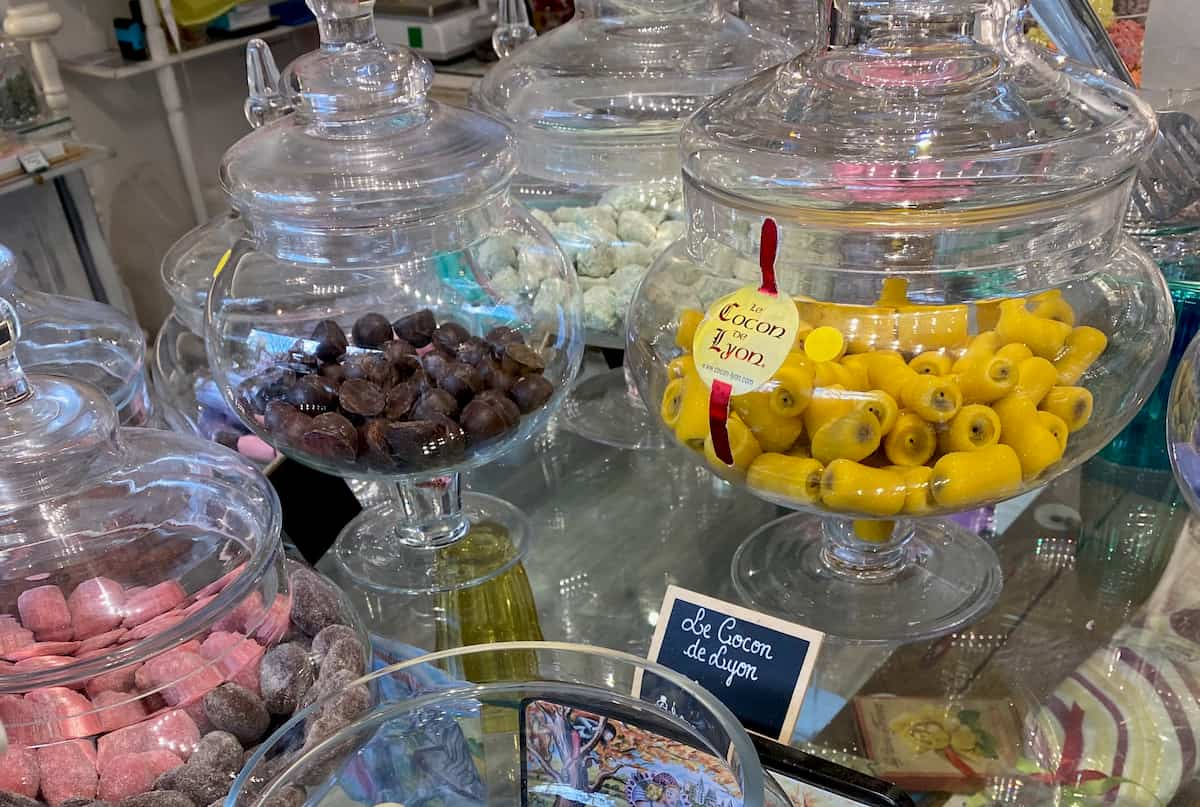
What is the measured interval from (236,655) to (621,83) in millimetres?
611

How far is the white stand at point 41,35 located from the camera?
199 centimetres

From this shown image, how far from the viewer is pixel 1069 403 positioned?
0.58m

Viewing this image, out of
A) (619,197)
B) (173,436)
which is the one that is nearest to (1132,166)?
(619,197)

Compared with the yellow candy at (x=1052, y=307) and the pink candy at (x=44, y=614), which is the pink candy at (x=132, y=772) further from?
the yellow candy at (x=1052, y=307)

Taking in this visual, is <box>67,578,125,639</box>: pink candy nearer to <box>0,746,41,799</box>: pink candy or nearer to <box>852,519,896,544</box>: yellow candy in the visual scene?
<box>0,746,41,799</box>: pink candy

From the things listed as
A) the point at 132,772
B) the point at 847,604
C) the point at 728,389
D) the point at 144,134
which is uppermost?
the point at 728,389

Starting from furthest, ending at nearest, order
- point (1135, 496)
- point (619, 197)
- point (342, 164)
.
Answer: point (619, 197)
point (1135, 496)
point (342, 164)

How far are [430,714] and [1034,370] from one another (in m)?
0.36

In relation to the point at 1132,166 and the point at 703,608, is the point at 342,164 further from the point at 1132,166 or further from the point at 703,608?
the point at 1132,166

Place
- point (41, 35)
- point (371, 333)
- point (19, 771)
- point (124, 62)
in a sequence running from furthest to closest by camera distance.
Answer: point (124, 62) < point (41, 35) < point (371, 333) < point (19, 771)

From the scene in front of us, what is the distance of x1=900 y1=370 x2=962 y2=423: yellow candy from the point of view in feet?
1.82

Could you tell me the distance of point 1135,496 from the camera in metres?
0.80

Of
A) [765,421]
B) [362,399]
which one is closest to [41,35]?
[362,399]

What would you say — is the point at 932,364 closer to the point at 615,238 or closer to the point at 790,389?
the point at 790,389
